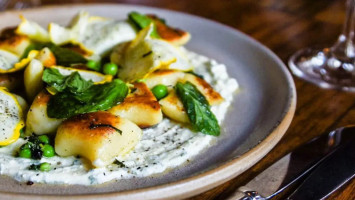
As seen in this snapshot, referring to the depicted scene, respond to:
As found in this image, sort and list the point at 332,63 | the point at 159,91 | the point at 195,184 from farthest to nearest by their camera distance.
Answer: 1. the point at 332,63
2. the point at 159,91
3. the point at 195,184

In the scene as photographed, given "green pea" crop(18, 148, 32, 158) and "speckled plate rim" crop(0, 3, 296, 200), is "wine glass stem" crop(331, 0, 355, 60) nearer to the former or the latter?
"speckled plate rim" crop(0, 3, 296, 200)

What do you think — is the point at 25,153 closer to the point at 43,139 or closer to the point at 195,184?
the point at 43,139

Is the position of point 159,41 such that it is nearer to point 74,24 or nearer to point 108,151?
point 74,24

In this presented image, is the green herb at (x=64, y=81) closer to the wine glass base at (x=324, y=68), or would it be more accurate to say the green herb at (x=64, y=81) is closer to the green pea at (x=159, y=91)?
the green pea at (x=159, y=91)

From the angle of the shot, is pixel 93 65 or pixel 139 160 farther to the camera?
pixel 93 65

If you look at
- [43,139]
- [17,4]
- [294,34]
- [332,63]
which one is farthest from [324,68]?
[17,4]

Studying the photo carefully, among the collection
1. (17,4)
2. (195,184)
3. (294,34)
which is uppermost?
(195,184)
